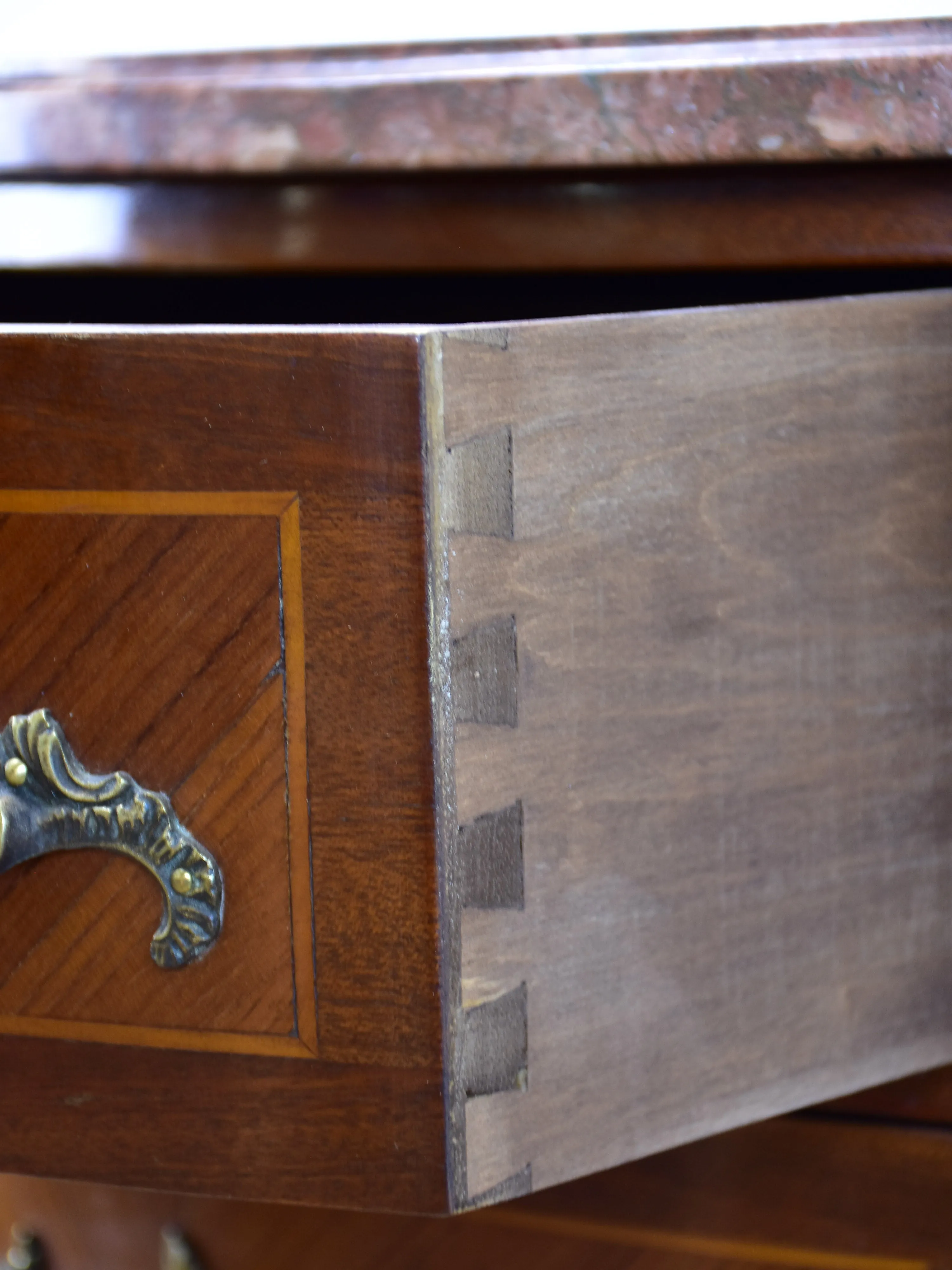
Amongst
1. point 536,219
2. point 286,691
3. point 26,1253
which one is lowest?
A: point 26,1253

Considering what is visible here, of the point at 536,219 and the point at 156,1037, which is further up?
the point at 536,219

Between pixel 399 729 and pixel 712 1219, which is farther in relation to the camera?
pixel 712 1219

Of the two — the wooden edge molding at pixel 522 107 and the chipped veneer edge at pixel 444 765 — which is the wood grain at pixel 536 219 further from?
the chipped veneer edge at pixel 444 765

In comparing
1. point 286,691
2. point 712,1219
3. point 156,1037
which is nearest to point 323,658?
point 286,691

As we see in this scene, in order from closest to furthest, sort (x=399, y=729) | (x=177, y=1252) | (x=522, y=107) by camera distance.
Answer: (x=399, y=729) → (x=522, y=107) → (x=177, y=1252)

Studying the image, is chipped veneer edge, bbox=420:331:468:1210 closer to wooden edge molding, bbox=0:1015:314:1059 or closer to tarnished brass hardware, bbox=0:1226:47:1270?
wooden edge molding, bbox=0:1015:314:1059

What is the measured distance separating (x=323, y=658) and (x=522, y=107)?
0.23 metres

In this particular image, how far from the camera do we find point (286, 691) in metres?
0.35

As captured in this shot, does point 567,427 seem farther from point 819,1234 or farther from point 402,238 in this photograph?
point 819,1234

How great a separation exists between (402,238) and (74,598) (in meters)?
0.20

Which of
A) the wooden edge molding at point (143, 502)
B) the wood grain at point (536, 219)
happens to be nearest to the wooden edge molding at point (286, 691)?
the wooden edge molding at point (143, 502)

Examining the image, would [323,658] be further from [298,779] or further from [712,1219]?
[712,1219]

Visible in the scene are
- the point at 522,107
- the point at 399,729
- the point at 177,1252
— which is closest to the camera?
the point at 399,729

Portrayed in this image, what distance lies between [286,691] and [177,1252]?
33 cm
